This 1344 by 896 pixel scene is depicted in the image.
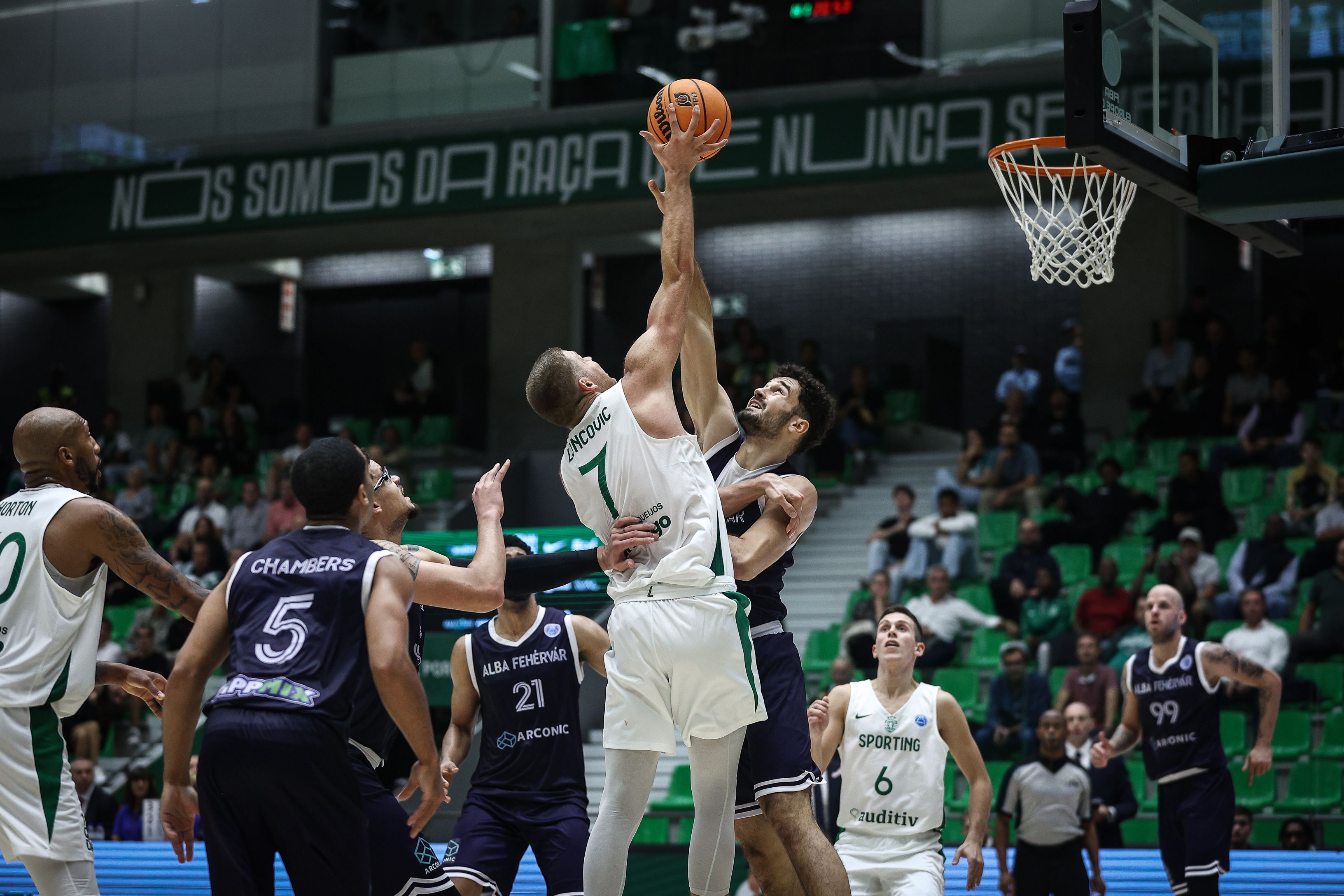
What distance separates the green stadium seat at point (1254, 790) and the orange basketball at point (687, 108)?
8.17 metres

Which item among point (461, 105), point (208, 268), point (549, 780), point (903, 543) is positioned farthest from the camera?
point (208, 268)

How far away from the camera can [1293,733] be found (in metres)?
12.3

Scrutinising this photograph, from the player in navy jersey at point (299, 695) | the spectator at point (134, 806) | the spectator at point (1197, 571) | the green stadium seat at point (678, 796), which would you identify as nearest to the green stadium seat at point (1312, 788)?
the spectator at point (1197, 571)

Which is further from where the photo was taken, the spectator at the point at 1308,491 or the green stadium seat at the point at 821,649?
the spectator at the point at 1308,491

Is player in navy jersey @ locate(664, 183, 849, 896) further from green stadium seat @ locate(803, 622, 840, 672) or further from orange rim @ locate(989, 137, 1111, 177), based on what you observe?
green stadium seat @ locate(803, 622, 840, 672)

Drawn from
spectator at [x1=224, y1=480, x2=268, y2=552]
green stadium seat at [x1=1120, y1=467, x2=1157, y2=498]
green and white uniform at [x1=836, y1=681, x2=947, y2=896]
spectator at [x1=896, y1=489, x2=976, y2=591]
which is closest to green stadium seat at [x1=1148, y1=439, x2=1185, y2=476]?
green stadium seat at [x1=1120, y1=467, x2=1157, y2=498]

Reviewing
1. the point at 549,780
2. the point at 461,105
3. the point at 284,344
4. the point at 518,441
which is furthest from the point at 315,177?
the point at 549,780

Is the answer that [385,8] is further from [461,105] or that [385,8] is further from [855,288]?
[855,288]

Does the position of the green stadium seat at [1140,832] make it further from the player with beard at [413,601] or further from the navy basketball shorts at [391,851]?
the navy basketball shorts at [391,851]

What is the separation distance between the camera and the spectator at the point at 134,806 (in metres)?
13.3

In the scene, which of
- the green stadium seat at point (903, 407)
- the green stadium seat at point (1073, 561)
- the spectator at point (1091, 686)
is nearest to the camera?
the spectator at point (1091, 686)

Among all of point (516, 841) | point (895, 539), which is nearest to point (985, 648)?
point (895, 539)

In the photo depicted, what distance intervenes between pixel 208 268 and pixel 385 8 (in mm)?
6698

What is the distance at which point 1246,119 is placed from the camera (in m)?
7.74
